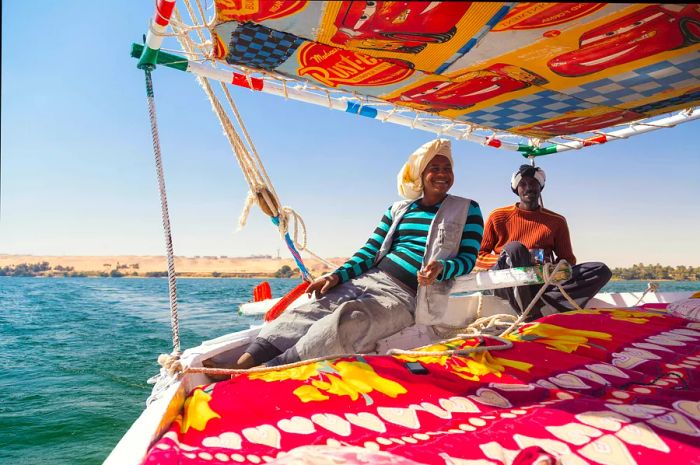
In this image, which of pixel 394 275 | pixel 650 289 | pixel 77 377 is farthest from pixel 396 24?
pixel 77 377

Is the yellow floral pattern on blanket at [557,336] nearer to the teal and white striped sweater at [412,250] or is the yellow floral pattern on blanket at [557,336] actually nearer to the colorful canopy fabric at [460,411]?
the colorful canopy fabric at [460,411]

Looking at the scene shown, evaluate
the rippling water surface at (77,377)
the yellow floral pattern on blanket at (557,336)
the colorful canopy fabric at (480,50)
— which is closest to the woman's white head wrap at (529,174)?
the colorful canopy fabric at (480,50)

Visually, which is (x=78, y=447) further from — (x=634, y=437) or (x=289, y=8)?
(x=634, y=437)

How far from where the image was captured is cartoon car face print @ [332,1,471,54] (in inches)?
62.9

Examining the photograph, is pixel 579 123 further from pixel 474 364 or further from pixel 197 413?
pixel 197 413

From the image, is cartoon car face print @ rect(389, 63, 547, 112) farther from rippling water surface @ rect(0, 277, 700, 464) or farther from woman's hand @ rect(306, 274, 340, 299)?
rippling water surface @ rect(0, 277, 700, 464)

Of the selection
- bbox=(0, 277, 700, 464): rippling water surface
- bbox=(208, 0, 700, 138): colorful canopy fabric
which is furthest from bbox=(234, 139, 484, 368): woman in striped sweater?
bbox=(0, 277, 700, 464): rippling water surface

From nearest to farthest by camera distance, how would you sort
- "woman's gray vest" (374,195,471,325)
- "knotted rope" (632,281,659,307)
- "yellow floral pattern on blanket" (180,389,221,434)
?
"yellow floral pattern on blanket" (180,389,221,434), "woman's gray vest" (374,195,471,325), "knotted rope" (632,281,659,307)

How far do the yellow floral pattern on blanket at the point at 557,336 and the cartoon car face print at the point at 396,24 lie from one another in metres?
1.39

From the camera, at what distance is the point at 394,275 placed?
2.27 meters

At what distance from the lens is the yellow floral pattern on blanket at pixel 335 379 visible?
132 centimetres

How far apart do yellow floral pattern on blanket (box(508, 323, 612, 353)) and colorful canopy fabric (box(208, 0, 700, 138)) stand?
132cm

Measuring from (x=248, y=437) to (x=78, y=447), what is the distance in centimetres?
322

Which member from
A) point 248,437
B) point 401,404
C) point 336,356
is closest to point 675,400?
point 401,404
